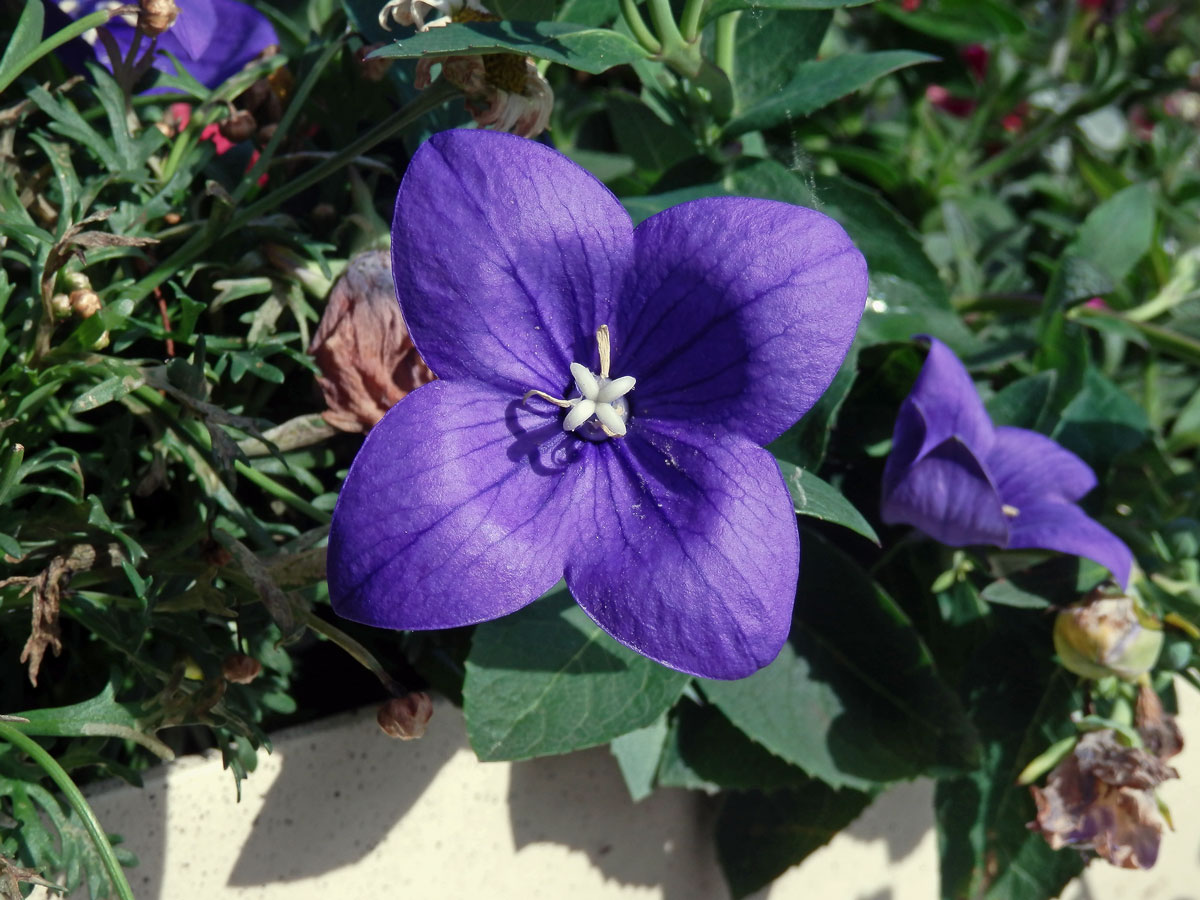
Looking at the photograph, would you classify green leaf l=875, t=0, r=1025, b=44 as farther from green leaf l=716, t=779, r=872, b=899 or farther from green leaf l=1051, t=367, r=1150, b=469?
green leaf l=716, t=779, r=872, b=899

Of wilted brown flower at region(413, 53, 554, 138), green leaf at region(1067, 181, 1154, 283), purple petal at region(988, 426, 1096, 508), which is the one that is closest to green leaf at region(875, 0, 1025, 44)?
green leaf at region(1067, 181, 1154, 283)

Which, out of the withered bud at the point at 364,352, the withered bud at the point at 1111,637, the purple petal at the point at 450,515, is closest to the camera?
the purple petal at the point at 450,515

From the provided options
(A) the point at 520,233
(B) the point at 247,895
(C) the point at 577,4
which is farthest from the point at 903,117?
(B) the point at 247,895

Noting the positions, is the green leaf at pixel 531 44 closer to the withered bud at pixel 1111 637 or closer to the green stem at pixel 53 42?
the green stem at pixel 53 42

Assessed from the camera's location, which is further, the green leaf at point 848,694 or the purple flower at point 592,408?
the green leaf at point 848,694

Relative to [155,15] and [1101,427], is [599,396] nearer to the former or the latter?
[155,15]

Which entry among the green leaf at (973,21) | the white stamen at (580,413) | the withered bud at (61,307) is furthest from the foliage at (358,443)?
the green leaf at (973,21)

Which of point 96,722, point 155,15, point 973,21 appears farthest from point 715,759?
point 973,21

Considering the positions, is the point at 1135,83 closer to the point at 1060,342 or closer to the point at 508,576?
the point at 1060,342

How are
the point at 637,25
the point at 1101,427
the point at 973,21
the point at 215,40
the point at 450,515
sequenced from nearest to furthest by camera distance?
the point at 450,515 < the point at 637,25 < the point at 215,40 < the point at 1101,427 < the point at 973,21
